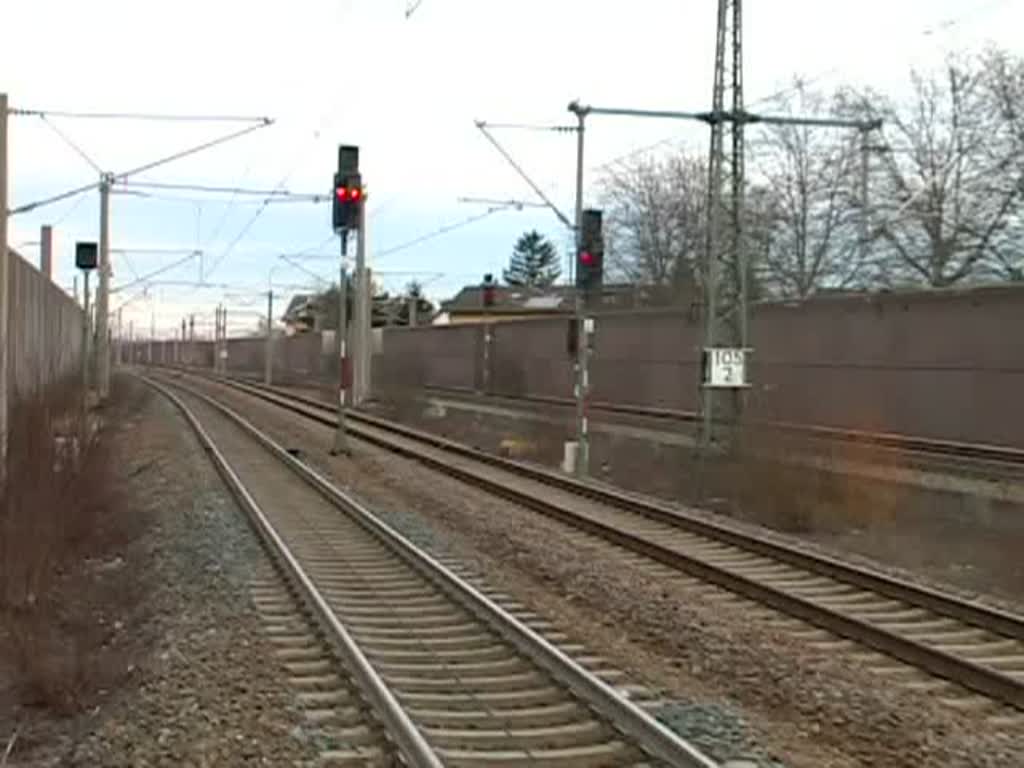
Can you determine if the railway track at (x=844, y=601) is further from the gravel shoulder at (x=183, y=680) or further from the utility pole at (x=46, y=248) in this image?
the utility pole at (x=46, y=248)

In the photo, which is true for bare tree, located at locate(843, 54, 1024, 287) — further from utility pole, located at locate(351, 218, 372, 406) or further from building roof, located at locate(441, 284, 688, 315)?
building roof, located at locate(441, 284, 688, 315)

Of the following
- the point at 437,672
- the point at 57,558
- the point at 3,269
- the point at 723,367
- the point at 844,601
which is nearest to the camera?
the point at 437,672

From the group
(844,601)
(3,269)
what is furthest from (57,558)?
(844,601)

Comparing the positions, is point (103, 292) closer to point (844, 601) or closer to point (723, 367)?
point (723, 367)

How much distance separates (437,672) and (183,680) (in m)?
1.78

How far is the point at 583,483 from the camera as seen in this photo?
85.9ft

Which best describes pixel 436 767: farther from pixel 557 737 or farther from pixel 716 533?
pixel 716 533

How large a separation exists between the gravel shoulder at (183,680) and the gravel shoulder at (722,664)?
255 centimetres

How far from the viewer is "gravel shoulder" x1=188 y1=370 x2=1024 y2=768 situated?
8.27m

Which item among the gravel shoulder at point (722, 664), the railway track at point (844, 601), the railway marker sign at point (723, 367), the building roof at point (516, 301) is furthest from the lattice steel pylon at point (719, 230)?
the building roof at point (516, 301)

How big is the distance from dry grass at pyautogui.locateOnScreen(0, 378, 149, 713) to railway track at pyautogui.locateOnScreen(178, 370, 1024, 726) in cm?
602

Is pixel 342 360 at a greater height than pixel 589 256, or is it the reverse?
pixel 589 256

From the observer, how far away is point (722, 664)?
416 inches

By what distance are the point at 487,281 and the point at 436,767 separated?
11738 cm
